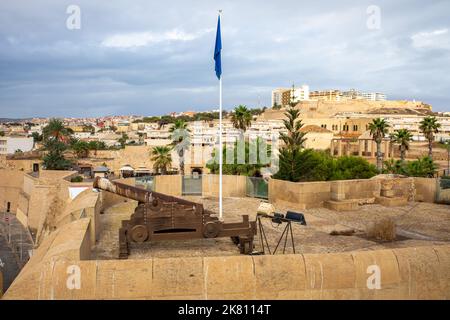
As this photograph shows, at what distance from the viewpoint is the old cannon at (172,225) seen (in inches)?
304

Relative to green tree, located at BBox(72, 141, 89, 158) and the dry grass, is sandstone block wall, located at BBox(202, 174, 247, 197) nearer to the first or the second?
the dry grass

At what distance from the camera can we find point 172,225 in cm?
785

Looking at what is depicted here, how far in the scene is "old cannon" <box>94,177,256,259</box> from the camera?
7727 mm

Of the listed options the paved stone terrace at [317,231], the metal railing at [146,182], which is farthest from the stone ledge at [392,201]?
the metal railing at [146,182]

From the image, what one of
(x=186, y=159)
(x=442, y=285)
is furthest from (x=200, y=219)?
(x=186, y=159)

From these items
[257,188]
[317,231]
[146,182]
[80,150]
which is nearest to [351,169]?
[257,188]

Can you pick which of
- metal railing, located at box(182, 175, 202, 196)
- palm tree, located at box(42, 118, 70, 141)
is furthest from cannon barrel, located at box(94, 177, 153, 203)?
palm tree, located at box(42, 118, 70, 141)

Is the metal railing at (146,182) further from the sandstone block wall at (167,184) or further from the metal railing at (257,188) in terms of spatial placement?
the metal railing at (257,188)

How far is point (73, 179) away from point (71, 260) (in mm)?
25070

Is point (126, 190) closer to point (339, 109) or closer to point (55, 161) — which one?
point (55, 161)

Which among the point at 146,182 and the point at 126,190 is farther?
the point at 146,182

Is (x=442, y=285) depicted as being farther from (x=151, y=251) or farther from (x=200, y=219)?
(x=151, y=251)

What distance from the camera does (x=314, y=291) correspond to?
577 centimetres
